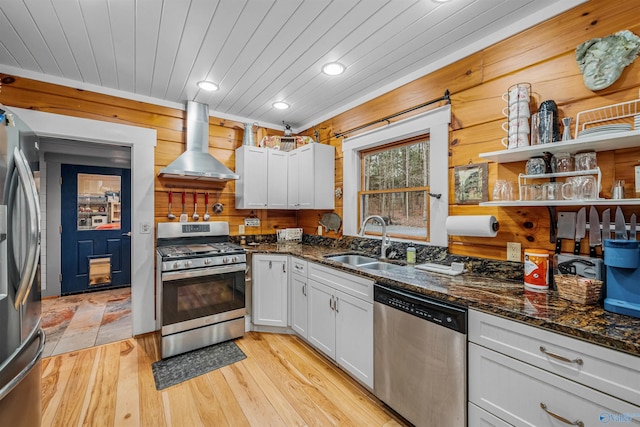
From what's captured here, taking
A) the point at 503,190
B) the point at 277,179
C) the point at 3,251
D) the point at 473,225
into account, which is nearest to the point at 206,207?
the point at 277,179

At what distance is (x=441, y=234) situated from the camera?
2139mm

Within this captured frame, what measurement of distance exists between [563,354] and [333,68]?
7.36 feet

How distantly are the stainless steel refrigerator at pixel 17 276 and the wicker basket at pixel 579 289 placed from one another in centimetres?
237

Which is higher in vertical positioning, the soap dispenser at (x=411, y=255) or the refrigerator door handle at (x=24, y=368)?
the soap dispenser at (x=411, y=255)

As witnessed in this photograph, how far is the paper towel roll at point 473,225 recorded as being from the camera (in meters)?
1.74

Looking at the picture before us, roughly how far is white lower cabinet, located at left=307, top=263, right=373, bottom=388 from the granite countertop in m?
0.22

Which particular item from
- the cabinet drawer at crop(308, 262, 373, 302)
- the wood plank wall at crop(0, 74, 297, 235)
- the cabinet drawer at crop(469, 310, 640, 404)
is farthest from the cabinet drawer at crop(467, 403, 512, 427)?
the wood plank wall at crop(0, 74, 297, 235)

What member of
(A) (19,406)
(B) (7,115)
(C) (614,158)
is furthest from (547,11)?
(A) (19,406)

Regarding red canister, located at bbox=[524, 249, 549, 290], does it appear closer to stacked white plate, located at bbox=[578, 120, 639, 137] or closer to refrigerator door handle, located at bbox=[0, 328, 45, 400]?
stacked white plate, located at bbox=[578, 120, 639, 137]

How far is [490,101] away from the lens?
6.10 feet

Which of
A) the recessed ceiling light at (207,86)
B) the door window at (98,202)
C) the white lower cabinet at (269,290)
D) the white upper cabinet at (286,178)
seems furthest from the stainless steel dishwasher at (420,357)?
the door window at (98,202)

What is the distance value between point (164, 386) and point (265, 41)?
8.46 feet

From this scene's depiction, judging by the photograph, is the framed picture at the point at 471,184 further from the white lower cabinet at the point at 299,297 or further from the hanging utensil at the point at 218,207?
the hanging utensil at the point at 218,207

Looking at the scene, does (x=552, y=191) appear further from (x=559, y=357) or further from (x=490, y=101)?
(x=559, y=357)
